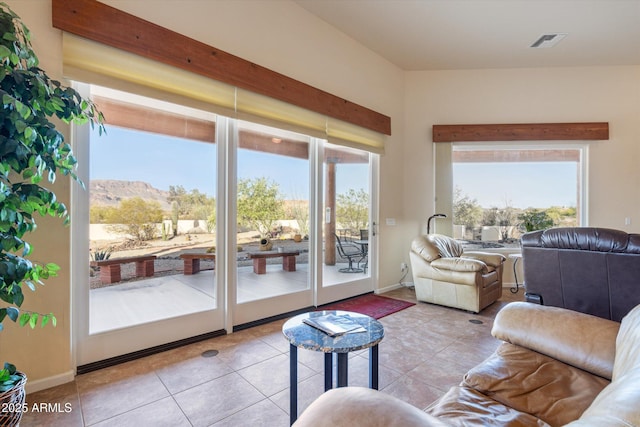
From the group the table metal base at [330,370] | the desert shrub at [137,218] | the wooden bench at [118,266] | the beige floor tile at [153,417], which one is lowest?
the beige floor tile at [153,417]

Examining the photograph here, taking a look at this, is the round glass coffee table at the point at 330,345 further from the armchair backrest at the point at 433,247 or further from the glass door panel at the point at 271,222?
the armchair backrest at the point at 433,247

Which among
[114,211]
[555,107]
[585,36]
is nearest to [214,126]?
[114,211]

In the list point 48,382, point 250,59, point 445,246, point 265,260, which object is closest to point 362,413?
point 48,382

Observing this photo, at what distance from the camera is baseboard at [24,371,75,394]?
2014mm

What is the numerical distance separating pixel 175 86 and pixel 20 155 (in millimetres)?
1371

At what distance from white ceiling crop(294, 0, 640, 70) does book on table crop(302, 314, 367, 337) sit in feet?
11.0

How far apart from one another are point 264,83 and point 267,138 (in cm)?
56

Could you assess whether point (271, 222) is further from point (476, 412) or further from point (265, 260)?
point (476, 412)

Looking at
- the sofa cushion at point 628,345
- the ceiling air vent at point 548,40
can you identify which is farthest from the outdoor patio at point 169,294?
the ceiling air vent at point 548,40

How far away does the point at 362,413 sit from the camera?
0.79 meters

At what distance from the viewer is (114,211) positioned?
8.17 ft

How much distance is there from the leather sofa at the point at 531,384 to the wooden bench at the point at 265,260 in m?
2.29

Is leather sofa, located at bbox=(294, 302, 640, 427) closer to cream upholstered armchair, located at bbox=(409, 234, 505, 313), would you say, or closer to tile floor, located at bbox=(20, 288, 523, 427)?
tile floor, located at bbox=(20, 288, 523, 427)

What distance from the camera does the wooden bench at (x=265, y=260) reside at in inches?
131
